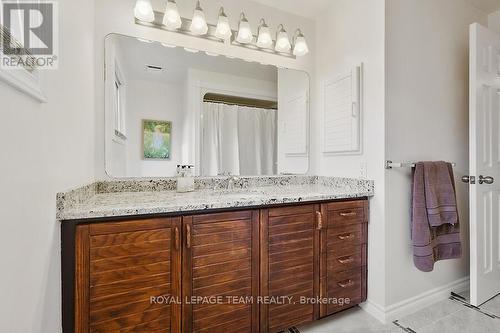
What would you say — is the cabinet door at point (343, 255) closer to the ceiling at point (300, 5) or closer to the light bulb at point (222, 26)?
the light bulb at point (222, 26)

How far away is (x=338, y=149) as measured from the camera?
1972mm

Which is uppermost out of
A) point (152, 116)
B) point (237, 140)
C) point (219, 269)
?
point (152, 116)

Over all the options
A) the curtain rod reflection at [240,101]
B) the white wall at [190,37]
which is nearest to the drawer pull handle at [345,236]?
the curtain rod reflection at [240,101]

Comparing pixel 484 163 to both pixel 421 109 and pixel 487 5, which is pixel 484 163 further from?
pixel 487 5

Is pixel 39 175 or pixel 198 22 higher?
pixel 198 22

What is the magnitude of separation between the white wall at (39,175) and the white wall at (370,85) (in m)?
1.77

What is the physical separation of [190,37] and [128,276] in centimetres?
160

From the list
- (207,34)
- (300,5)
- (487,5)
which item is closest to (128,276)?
(207,34)

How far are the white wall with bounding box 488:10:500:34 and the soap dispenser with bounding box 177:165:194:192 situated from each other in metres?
3.02

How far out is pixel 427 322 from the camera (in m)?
1.64

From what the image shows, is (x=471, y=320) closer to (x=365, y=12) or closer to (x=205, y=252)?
(x=205, y=252)

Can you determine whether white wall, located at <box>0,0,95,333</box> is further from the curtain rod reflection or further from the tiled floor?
the tiled floor

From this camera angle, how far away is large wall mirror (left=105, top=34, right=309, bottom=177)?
162cm

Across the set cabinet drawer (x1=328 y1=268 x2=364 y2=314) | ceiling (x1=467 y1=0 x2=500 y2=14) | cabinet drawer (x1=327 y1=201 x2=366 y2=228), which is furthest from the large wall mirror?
ceiling (x1=467 y1=0 x2=500 y2=14)
